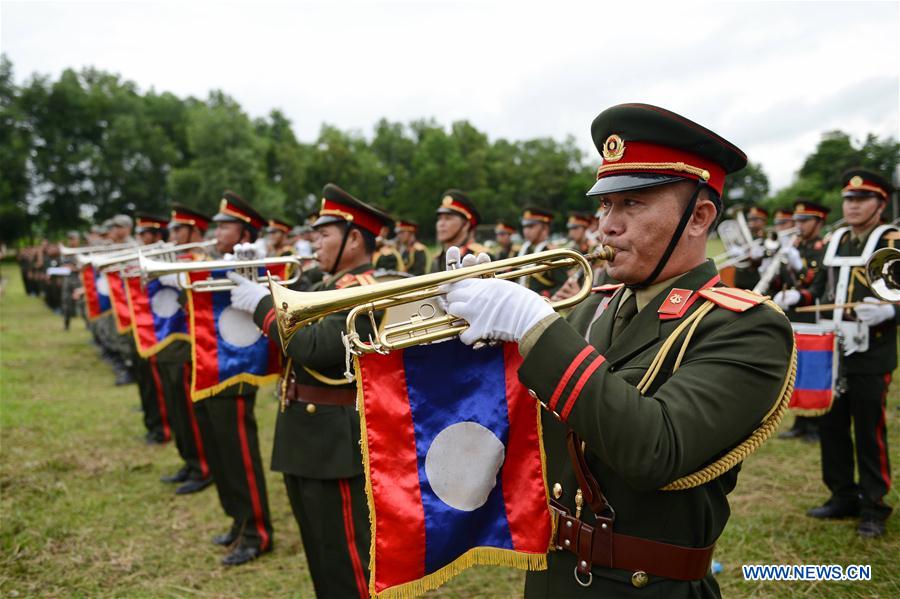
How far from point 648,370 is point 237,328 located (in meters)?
3.39

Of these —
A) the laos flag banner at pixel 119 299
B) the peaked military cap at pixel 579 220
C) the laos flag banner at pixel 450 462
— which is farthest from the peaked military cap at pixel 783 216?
the laos flag banner at pixel 450 462

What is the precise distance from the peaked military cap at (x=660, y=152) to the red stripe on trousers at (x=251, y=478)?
151 inches

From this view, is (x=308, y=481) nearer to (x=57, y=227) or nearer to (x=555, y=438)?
(x=555, y=438)


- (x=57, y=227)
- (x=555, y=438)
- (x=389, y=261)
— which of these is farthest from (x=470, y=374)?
(x=57, y=227)

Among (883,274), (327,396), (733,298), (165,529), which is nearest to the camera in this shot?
(733,298)

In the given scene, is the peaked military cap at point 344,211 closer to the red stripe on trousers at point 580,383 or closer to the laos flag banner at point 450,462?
the laos flag banner at point 450,462

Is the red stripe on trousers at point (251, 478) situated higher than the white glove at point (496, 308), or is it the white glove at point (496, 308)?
the white glove at point (496, 308)

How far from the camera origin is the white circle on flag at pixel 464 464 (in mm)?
2006

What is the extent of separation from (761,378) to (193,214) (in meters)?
6.55

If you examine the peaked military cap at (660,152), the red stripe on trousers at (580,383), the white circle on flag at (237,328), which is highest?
the peaked military cap at (660,152)

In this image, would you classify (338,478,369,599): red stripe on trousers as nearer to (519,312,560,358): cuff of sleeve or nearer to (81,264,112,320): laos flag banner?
(519,312,560,358): cuff of sleeve

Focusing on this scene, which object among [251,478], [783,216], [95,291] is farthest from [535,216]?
[95,291]

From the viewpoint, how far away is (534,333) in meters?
1.67

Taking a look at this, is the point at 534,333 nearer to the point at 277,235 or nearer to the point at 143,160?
the point at 277,235
